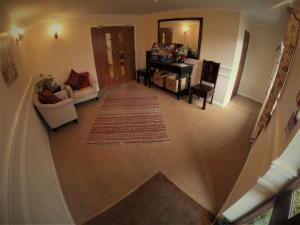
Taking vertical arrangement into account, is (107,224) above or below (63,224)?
below

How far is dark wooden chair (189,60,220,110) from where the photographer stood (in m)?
3.69

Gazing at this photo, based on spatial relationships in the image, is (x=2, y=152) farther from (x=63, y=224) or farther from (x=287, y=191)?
(x=287, y=191)

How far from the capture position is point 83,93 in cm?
402

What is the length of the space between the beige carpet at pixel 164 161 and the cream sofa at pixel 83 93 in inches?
24.4

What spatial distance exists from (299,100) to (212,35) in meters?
3.24

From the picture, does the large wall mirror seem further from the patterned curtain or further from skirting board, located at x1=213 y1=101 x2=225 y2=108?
the patterned curtain

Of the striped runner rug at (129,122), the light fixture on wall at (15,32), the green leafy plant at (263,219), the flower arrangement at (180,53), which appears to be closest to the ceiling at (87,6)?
the light fixture on wall at (15,32)

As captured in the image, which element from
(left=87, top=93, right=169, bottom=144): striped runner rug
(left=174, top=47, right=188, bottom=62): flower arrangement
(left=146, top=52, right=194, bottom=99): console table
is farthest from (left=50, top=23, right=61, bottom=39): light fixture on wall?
(left=174, top=47, right=188, bottom=62): flower arrangement

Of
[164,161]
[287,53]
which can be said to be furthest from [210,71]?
[164,161]

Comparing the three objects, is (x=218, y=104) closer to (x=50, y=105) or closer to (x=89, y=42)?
(x=50, y=105)

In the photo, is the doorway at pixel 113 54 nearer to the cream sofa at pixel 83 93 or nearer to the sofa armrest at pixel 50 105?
the cream sofa at pixel 83 93

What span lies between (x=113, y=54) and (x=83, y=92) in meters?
1.74

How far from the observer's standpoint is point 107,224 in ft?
5.50

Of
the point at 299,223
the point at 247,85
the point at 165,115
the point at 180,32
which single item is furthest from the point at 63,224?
the point at 247,85
